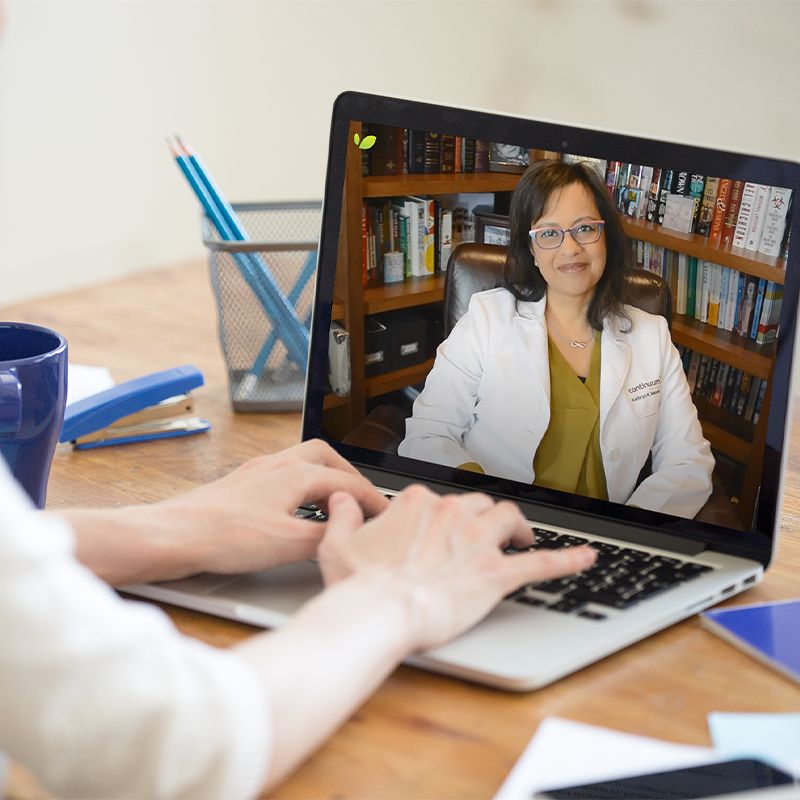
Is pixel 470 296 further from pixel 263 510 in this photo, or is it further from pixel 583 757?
pixel 583 757

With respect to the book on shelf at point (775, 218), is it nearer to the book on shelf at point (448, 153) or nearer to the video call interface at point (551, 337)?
the video call interface at point (551, 337)

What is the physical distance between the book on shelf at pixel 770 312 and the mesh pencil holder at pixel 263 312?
0.53m

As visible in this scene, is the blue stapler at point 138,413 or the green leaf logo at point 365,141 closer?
the green leaf logo at point 365,141

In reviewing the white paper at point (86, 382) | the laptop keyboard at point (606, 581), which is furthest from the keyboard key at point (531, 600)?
the white paper at point (86, 382)

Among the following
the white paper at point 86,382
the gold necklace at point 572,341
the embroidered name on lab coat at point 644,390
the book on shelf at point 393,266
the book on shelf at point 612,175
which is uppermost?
the book on shelf at point 612,175

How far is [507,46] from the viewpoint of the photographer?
2463 millimetres

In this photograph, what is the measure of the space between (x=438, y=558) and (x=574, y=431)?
0.20 metres

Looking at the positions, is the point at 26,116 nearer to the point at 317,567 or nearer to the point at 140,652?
the point at 317,567

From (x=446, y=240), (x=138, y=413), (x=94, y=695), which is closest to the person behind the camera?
(x=94, y=695)

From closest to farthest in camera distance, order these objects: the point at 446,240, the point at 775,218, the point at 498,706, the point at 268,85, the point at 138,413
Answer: the point at 498,706 → the point at 775,218 → the point at 446,240 → the point at 138,413 → the point at 268,85

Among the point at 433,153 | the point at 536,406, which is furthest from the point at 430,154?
the point at 536,406

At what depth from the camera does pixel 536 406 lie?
0.70 m

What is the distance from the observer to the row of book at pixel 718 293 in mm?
613

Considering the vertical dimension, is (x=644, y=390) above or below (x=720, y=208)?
below
